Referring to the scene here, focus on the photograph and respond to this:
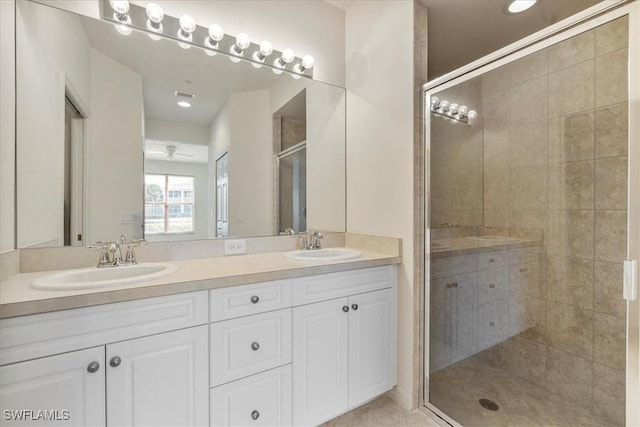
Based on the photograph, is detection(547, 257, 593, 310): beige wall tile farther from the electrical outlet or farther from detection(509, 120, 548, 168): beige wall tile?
the electrical outlet

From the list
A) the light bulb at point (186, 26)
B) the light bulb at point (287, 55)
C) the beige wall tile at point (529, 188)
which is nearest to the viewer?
the light bulb at point (186, 26)

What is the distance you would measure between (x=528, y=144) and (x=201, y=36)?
2233 mm

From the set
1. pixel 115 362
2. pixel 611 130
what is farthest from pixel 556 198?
pixel 115 362

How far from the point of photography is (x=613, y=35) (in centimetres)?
114

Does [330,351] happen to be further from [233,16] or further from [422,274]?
[233,16]

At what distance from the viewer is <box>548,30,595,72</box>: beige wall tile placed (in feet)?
4.34

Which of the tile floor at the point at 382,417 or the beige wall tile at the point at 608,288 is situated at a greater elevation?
the beige wall tile at the point at 608,288

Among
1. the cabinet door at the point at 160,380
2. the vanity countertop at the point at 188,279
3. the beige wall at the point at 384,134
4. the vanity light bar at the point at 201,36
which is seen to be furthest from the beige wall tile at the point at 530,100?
the cabinet door at the point at 160,380

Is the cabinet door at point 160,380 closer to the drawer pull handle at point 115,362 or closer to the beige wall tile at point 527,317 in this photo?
the drawer pull handle at point 115,362

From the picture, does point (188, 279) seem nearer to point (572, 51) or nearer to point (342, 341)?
point (342, 341)

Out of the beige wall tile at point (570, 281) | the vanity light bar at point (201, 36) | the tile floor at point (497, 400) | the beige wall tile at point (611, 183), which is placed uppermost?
the vanity light bar at point (201, 36)

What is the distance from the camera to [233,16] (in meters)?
1.83

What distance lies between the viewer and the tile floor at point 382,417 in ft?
5.28

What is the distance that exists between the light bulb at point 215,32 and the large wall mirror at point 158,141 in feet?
0.31
